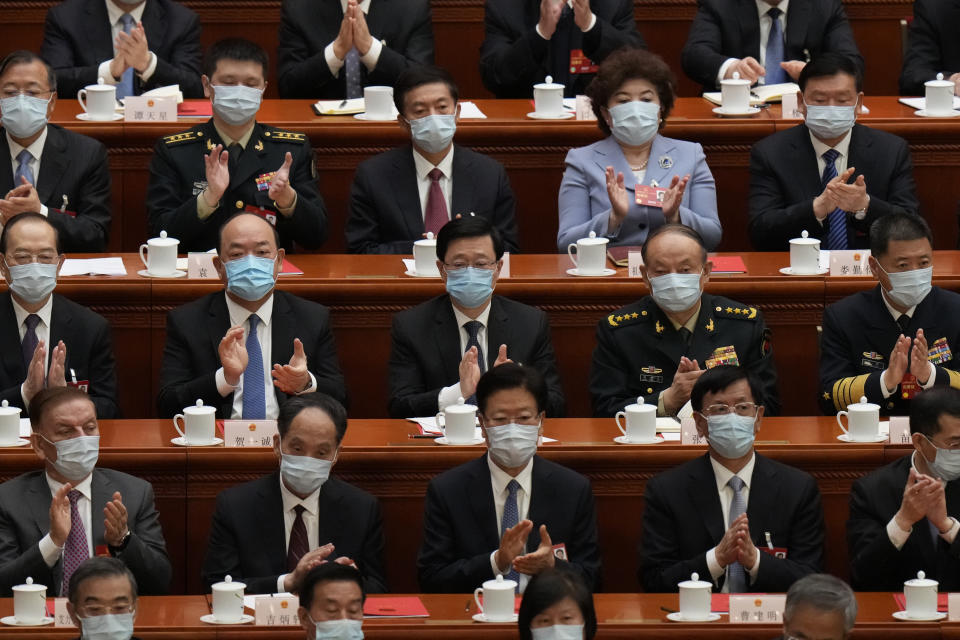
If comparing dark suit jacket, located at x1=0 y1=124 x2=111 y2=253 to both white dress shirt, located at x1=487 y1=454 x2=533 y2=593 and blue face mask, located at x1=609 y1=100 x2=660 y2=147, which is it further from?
white dress shirt, located at x1=487 y1=454 x2=533 y2=593

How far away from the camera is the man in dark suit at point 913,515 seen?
4527 mm

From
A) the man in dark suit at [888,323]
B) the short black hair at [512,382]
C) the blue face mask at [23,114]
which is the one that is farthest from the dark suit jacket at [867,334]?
the blue face mask at [23,114]

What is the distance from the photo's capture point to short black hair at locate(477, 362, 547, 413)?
183 inches

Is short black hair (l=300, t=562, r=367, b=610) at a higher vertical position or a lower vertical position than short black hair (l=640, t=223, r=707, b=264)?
lower

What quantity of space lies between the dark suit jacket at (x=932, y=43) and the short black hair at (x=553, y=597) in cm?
321

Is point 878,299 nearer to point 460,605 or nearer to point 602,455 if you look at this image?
point 602,455

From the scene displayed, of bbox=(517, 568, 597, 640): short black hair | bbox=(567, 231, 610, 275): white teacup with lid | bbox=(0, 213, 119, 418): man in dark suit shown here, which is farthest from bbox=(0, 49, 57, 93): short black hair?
bbox=(517, 568, 597, 640): short black hair

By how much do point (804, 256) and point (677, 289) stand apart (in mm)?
560

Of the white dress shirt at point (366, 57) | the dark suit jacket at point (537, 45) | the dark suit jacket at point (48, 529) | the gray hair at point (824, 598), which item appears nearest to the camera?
the gray hair at point (824, 598)

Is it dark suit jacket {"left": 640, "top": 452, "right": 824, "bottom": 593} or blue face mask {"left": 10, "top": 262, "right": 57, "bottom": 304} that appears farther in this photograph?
blue face mask {"left": 10, "top": 262, "right": 57, "bottom": 304}

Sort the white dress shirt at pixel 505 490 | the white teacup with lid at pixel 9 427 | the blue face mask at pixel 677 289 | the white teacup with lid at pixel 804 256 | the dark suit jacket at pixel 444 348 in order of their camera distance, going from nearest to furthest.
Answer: the white dress shirt at pixel 505 490 < the white teacup with lid at pixel 9 427 < the blue face mask at pixel 677 289 < the dark suit jacket at pixel 444 348 < the white teacup with lid at pixel 804 256

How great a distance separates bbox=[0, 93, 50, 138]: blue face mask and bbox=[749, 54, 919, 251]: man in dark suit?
6.75 ft

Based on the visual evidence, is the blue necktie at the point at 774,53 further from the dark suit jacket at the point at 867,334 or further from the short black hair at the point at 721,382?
the short black hair at the point at 721,382

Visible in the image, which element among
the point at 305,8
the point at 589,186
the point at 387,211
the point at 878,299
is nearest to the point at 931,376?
the point at 878,299
